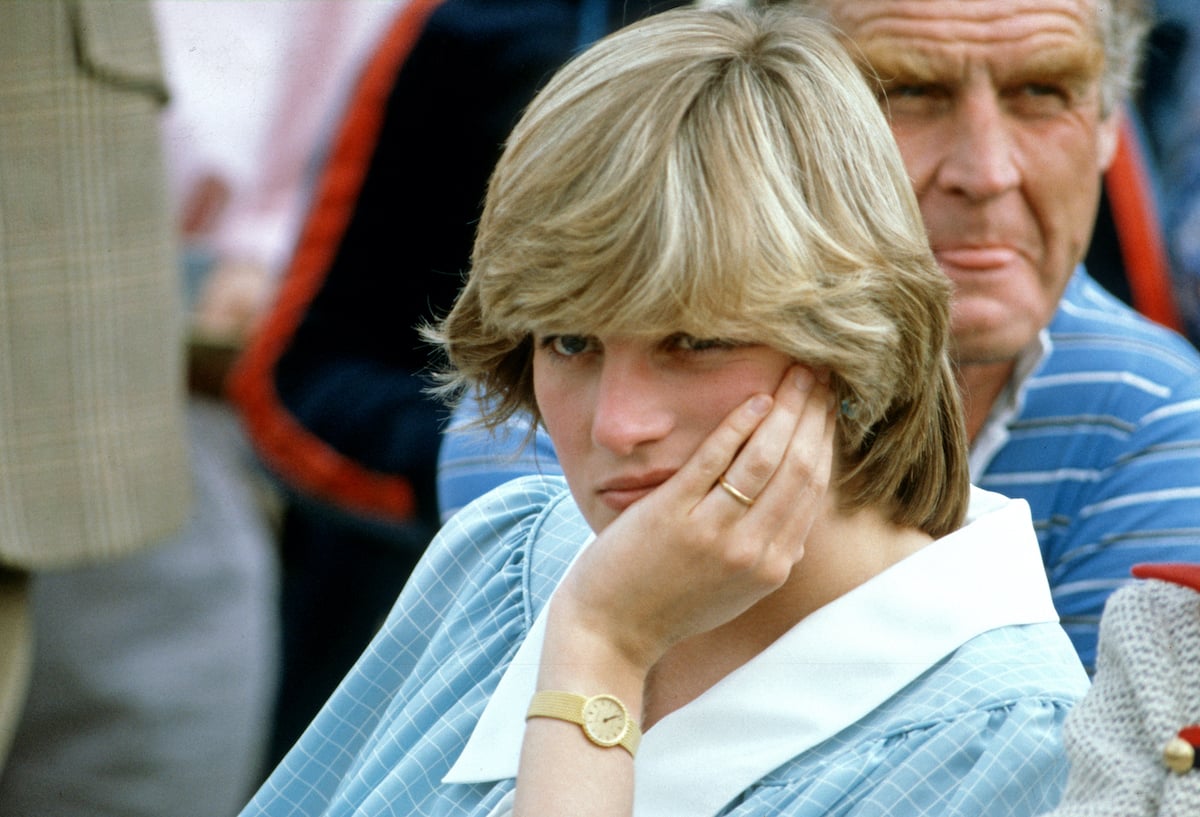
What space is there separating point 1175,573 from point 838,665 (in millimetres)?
405

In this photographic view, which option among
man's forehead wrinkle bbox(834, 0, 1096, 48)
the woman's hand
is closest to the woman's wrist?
the woman's hand

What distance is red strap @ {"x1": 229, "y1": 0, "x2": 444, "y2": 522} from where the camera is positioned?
3.04 metres

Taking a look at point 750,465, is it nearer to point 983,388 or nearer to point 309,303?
point 983,388

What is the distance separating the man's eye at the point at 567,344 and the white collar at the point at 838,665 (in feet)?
1.04

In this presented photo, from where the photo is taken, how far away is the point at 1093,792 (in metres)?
1.18

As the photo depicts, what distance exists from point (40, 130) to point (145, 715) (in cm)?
155

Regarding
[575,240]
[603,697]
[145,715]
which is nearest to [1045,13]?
[575,240]

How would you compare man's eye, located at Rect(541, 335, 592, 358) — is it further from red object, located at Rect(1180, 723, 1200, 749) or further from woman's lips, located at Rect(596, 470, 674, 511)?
red object, located at Rect(1180, 723, 1200, 749)

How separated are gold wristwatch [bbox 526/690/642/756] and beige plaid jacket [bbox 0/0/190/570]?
3.22ft

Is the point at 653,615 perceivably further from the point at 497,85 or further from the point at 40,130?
the point at 497,85

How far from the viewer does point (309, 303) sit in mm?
3129

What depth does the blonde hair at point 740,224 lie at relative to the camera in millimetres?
1461

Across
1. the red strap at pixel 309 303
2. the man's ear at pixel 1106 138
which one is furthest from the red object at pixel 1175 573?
the red strap at pixel 309 303

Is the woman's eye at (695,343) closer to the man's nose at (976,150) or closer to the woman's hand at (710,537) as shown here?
the woman's hand at (710,537)
